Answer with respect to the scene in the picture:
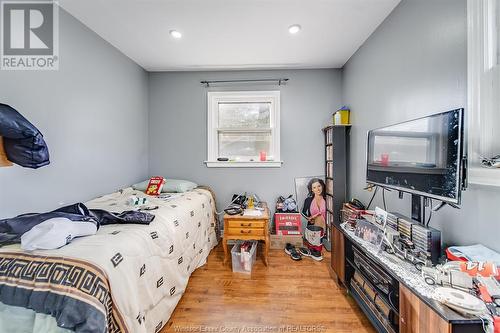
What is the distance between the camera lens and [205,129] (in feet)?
9.87

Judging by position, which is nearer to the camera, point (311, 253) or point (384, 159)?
point (384, 159)

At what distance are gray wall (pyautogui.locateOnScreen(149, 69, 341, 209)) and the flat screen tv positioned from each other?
1.27 m

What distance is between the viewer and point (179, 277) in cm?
169

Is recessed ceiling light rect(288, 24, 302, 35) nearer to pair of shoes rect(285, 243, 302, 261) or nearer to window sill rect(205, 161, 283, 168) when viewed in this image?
window sill rect(205, 161, 283, 168)

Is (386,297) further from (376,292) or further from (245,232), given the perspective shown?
(245,232)

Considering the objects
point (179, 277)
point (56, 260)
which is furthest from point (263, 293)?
point (56, 260)

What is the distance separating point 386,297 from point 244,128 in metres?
2.44

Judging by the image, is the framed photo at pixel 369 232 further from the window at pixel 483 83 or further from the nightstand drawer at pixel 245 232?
the nightstand drawer at pixel 245 232

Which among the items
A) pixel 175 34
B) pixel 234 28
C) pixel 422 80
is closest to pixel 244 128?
pixel 234 28

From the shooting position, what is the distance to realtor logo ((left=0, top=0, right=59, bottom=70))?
1466mm

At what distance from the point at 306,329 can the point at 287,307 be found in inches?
8.9

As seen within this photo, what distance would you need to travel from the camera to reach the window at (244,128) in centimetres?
295

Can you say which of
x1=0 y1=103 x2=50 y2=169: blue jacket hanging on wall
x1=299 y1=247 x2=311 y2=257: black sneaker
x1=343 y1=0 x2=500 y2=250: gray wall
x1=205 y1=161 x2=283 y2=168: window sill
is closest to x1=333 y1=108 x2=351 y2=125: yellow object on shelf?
x1=343 y1=0 x2=500 y2=250: gray wall

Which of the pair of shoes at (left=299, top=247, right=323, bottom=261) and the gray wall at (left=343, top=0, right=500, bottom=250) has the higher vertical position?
the gray wall at (left=343, top=0, right=500, bottom=250)
